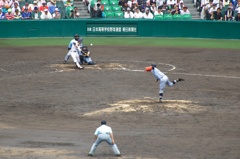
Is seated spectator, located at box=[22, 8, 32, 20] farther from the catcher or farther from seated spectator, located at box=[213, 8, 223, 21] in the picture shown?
seated spectator, located at box=[213, 8, 223, 21]

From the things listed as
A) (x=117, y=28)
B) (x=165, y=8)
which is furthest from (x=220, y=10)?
(x=117, y=28)

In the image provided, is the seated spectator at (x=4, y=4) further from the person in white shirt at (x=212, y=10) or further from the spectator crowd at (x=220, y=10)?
the person in white shirt at (x=212, y=10)

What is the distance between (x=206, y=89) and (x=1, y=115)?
1127 centimetres

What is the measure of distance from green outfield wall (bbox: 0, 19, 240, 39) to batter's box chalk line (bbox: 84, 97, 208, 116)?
22213mm

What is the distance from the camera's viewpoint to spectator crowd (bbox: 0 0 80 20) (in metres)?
55.0

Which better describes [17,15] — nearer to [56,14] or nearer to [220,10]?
[56,14]

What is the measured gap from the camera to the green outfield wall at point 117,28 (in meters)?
55.0

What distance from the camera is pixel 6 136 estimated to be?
2725cm

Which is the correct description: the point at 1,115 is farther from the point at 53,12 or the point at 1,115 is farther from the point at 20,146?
the point at 53,12

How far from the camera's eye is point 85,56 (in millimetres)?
43719

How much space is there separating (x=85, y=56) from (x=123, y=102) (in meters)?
10.8

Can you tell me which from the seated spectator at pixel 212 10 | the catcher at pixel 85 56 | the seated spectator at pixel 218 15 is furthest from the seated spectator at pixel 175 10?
the catcher at pixel 85 56

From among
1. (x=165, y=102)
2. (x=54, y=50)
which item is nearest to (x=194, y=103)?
(x=165, y=102)

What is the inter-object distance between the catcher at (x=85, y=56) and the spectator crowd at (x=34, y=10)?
39.9ft
